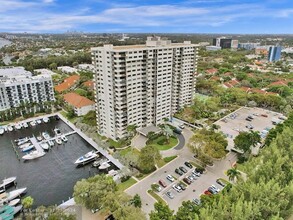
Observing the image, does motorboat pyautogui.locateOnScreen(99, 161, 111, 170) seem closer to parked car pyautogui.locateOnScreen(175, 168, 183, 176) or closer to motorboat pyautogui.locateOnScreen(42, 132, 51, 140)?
parked car pyautogui.locateOnScreen(175, 168, 183, 176)

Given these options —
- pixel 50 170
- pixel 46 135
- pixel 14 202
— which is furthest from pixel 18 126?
pixel 14 202

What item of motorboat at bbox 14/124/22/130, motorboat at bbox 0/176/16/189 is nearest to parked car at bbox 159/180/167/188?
motorboat at bbox 0/176/16/189

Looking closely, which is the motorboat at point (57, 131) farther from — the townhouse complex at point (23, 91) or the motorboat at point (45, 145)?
the townhouse complex at point (23, 91)

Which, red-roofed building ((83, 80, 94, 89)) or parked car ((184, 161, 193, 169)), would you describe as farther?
red-roofed building ((83, 80, 94, 89))

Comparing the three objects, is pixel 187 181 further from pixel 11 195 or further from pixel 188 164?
pixel 11 195

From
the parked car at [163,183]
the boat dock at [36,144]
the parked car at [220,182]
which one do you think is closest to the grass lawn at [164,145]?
the parked car at [163,183]

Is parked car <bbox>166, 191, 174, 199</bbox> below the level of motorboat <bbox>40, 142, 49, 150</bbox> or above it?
below
